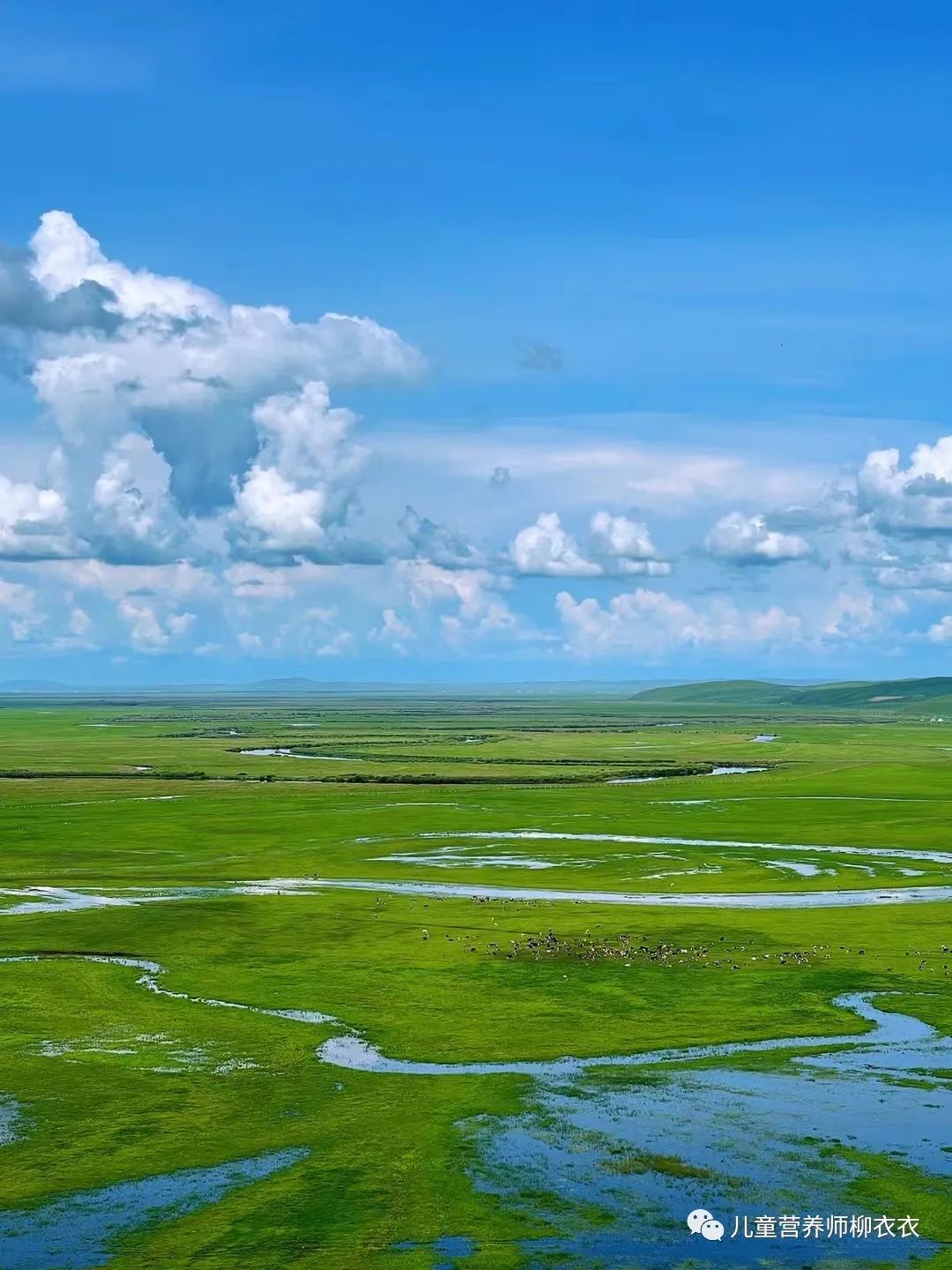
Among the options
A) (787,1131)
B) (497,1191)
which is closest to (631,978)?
(787,1131)

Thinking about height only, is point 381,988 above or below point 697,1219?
below

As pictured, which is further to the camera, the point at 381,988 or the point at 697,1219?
the point at 381,988

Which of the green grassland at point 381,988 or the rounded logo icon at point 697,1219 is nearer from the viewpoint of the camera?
the rounded logo icon at point 697,1219

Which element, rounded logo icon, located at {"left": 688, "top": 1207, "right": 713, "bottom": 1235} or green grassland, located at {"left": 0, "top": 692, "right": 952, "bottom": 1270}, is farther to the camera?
green grassland, located at {"left": 0, "top": 692, "right": 952, "bottom": 1270}
